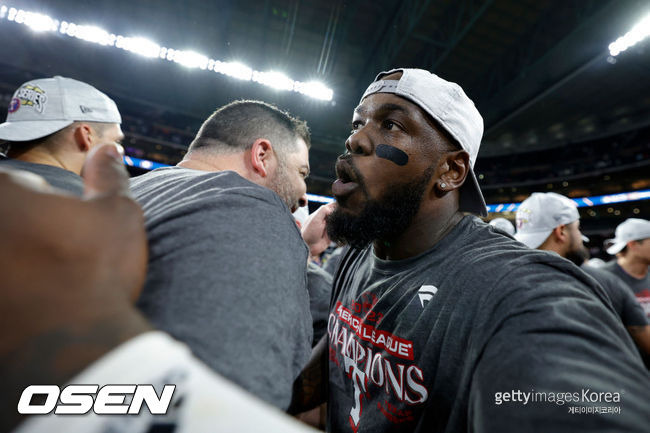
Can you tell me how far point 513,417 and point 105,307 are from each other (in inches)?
33.0

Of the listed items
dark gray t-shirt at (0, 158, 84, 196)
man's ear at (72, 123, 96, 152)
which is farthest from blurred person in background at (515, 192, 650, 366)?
man's ear at (72, 123, 96, 152)

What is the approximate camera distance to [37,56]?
12.3m

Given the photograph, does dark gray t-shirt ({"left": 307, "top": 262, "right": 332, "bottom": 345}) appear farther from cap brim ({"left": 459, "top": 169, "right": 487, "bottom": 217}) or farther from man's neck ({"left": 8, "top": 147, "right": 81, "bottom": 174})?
man's neck ({"left": 8, "top": 147, "right": 81, "bottom": 174})

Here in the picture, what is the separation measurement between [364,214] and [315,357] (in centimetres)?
88

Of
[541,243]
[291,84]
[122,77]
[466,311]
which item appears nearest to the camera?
[466,311]

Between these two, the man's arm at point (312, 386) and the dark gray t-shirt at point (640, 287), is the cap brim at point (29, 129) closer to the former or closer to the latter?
the man's arm at point (312, 386)

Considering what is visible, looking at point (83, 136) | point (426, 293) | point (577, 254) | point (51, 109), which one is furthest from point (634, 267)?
point (51, 109)

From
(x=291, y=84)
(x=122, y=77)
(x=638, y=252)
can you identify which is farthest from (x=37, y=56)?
(x=638, y=252)

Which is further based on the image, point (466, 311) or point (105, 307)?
point (466, 311)

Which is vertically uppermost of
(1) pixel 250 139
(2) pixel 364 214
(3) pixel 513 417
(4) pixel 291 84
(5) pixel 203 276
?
(4) pixel 291 84

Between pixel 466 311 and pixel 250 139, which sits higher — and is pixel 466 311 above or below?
below

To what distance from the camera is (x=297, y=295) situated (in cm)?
73

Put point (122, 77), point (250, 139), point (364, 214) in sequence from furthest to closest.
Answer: point (122, 77) < point (250, 139) < point (364, 214)

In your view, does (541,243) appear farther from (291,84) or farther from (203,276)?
(291,84)
